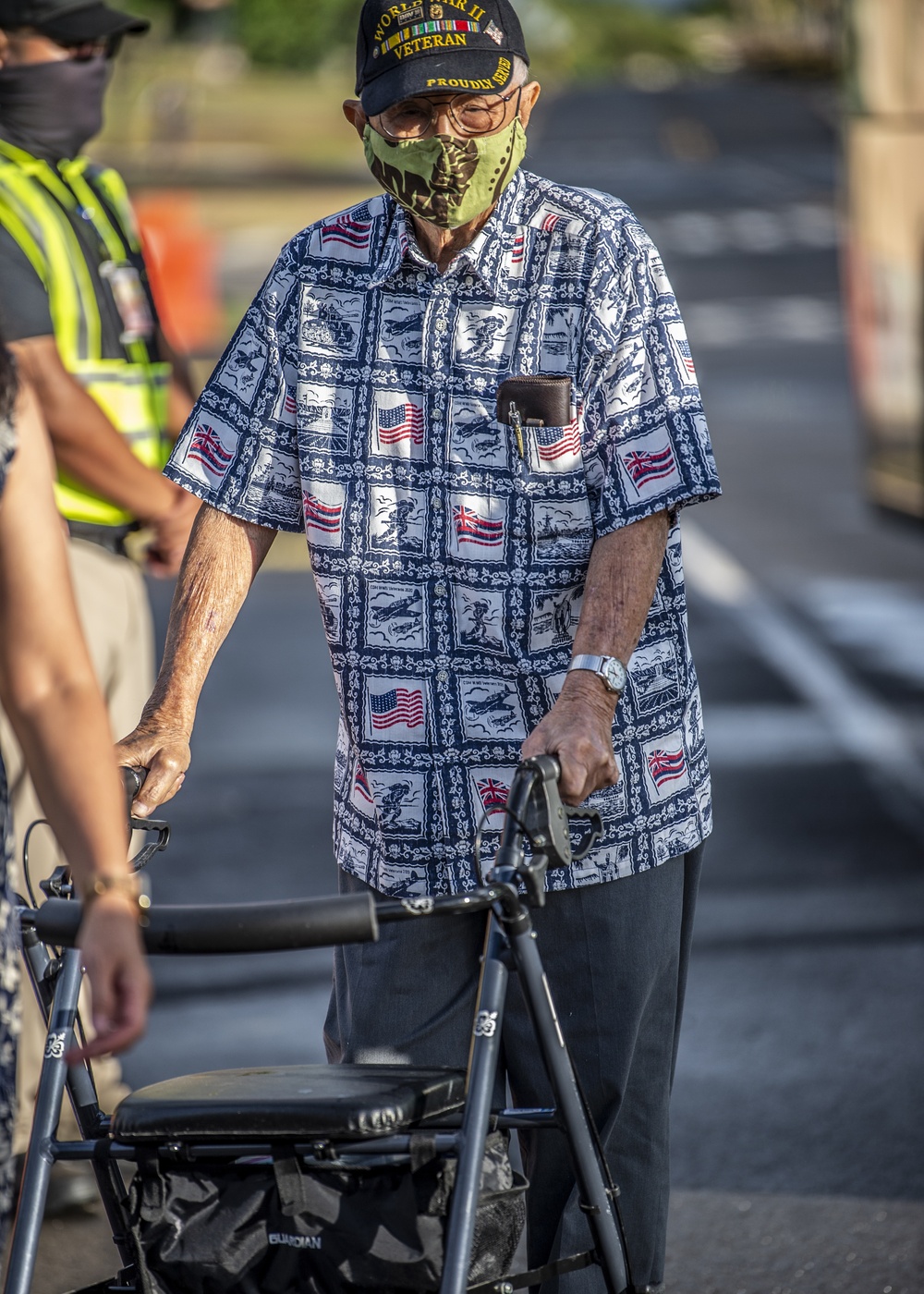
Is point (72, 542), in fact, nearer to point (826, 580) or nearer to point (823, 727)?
point (823, 727)

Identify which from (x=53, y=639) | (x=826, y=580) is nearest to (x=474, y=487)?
(x=53, y=639)

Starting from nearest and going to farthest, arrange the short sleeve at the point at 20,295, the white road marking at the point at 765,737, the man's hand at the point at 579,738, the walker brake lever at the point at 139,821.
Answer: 1. the man's hand at the point at 579,738
2. the walker brake lever at the point at 139,821
3. the short sleeve at the point at 20,295
4. the white road marking at the point at 765,737

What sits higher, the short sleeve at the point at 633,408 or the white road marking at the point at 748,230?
the white road marking at the point at 748,230

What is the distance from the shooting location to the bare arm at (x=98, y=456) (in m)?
3.88

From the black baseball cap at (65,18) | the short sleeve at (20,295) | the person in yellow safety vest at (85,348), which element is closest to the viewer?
the short sleeve at (20,295)

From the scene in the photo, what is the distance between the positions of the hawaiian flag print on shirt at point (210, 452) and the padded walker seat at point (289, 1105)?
1.01 m

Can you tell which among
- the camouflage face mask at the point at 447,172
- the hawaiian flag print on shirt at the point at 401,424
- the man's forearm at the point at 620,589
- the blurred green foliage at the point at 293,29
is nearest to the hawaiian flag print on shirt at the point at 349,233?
the camouflage face mask at the point at 447,172

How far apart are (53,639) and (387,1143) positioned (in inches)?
29.7

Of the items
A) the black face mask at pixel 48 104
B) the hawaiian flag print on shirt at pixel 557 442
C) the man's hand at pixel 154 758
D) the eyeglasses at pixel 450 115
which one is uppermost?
the black face mask at pixel 48 104

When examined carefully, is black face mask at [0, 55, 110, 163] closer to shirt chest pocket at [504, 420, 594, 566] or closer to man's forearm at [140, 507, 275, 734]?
man's forearm at [140, 507, 275, 734]

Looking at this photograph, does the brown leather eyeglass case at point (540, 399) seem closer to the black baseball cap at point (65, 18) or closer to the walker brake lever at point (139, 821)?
the walker brake lever at point (139, 821)

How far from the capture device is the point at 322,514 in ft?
9.36

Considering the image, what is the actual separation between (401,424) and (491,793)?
0.58 metres

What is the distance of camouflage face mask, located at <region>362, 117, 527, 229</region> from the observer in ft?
8.93
